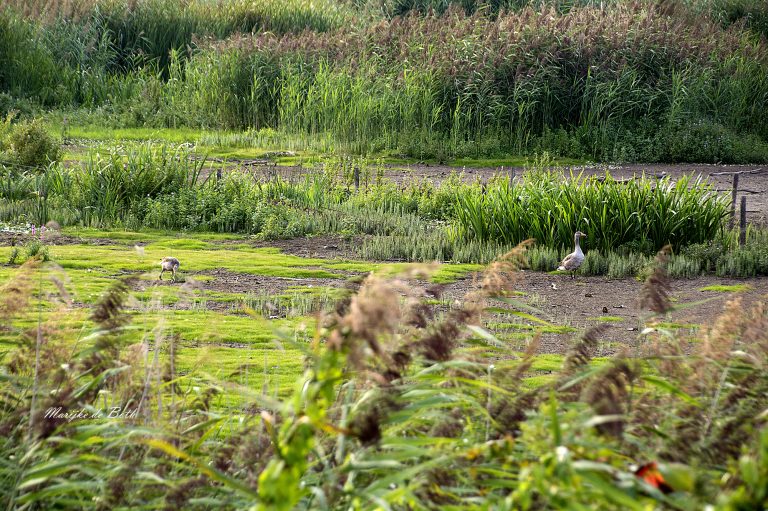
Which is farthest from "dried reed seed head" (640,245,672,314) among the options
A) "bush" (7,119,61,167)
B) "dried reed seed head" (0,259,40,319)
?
"bush" (7,119,61,167)

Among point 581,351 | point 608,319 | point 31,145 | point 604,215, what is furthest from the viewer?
point 31,145

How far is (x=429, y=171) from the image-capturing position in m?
16.9

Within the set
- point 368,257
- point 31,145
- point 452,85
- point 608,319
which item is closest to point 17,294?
point 608,319

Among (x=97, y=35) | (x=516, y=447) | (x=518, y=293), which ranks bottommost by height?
(x=518, y=293)

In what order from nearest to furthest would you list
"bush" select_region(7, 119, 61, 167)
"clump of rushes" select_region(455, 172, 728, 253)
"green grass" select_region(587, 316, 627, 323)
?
"green grass" select_region(587, 316, 627, 323)
"clump of rushes" select_region(455, 172, 728, 253)
"bush" select_region(7, 119, 61, 167)

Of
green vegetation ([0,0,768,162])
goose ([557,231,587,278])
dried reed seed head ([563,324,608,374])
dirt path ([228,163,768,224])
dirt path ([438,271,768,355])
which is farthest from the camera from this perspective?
green vegetation ([0,0,768,162])

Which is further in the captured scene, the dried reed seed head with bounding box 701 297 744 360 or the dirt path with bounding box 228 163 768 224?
the dirt path with bounding box 228 163 768 224

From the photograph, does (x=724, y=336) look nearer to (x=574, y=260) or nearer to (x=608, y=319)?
(x=608, y=319)

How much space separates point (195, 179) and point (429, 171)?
16.5ft

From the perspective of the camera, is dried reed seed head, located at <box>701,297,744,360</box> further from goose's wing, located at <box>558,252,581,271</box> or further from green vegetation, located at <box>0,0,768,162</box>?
green vegetation, located at <box>0,0,768,162</box>

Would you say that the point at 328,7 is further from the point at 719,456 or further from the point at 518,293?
the point at 719,456

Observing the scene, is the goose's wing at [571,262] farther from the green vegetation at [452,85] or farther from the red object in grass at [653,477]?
the green vegetation at [452,85]

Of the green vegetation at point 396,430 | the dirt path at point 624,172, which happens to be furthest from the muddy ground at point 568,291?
the green vegetation at point 396,430

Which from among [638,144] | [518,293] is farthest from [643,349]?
[638,144]
